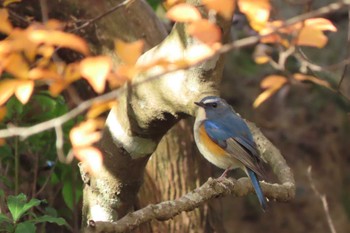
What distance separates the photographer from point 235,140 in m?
4.26

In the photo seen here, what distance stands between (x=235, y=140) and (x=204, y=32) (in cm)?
139

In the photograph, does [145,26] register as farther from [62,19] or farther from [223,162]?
[223,162]

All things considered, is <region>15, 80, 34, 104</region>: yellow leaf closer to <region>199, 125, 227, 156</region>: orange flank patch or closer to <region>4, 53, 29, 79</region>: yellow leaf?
<region>4, 53, 29, 79</region>: yellow leaf

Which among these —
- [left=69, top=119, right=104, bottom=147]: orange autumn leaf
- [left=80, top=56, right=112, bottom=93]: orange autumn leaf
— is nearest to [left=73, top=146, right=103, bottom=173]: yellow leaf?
[left=69, top=119, right=104, bottom=147]: orange autumn leaf

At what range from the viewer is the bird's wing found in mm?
4156

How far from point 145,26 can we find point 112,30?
0.23 meters

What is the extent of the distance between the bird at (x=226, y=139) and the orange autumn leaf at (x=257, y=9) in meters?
0.64

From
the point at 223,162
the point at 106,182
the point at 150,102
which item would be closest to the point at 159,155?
the point at 223,162

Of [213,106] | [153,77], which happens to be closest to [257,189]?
[213,106]

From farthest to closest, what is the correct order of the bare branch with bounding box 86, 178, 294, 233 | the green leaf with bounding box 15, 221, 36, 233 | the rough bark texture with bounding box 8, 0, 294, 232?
the green leaf with bounding box 15, 221, 36, 233 < the rough bark texture with bounding box 8, 0, 294, 232 < the bare branch with bounding box 86, 178, 294, 233

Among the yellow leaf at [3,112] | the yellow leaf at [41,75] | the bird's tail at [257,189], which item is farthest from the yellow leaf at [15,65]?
the bird's tail at [257,189]

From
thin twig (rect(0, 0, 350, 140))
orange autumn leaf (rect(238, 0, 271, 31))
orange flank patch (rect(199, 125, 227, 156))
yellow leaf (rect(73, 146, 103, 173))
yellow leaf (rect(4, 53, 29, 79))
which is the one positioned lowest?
orange flank patch (rect(199, 125, 227, 156))

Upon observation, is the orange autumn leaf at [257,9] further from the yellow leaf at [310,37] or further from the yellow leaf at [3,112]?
the yellow leaf at [3,112]

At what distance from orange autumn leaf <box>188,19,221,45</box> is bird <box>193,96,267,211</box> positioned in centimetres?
104
